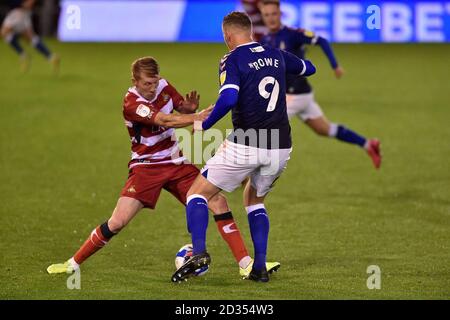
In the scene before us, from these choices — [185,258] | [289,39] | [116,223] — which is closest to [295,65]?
[185,258]

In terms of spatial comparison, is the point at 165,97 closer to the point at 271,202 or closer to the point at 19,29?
the point at 271,202

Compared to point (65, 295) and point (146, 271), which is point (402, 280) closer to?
Result: point (146, 271)

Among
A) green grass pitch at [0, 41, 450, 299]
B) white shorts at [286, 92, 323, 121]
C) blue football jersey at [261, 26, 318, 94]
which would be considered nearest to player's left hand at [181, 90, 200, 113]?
green grass pitch at [0, 41, 450, 299]

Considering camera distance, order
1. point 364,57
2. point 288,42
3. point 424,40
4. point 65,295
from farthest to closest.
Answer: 1. point 424,40
2. point 364,57
3. point 288,42
4. point 65,295

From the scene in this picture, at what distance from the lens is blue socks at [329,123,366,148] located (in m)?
12.8

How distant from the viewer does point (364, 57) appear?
990 inches

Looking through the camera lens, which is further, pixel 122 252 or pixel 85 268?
pixel 122 252

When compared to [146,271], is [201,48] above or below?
above

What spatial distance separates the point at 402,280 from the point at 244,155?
64.4 inches

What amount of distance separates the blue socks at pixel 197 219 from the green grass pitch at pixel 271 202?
347mm

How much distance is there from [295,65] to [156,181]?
1488 millimetres

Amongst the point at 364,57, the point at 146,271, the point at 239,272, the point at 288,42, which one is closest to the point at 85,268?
the point at 146,271

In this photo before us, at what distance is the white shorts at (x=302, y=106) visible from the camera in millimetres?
12836

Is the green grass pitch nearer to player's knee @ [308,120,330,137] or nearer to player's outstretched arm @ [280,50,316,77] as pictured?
player's knee @ [308,120,330,137]
